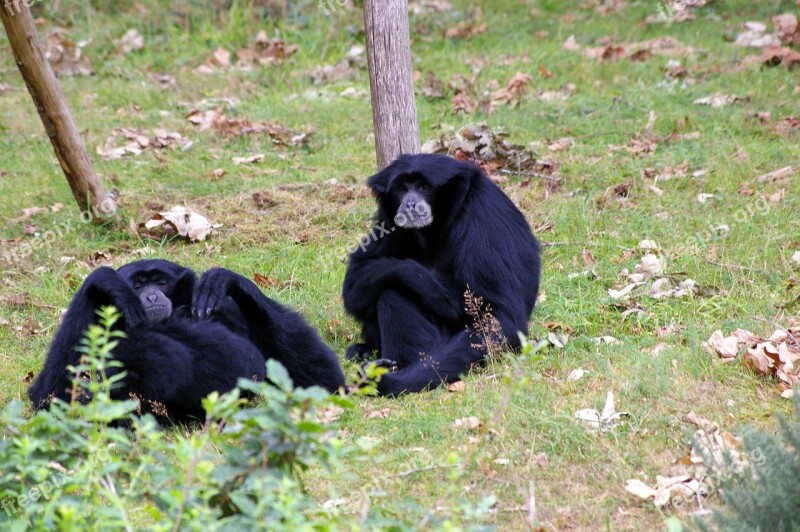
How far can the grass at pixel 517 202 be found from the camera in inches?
197

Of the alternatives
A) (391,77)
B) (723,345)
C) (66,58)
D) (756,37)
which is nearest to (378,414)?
(723,345)

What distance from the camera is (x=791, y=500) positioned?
145 inches

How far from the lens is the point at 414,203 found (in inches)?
274

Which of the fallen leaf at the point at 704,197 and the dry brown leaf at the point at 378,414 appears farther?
the fallen leaf at the point at 704,197

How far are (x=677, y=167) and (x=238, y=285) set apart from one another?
5.62 m

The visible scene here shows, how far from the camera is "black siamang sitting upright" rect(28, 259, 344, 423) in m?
5.62

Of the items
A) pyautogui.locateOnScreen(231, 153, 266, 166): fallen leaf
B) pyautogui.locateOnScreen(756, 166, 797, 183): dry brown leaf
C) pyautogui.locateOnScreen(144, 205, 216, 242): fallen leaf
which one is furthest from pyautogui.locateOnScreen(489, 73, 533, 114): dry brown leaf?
pyautogui.locateOnScreen(144, 205, 216, 242): fallen leaf

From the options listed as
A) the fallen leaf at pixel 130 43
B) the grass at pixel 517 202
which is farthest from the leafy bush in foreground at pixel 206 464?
the fallen leaf at pixel 130 43

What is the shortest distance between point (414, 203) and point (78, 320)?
8.36 ft

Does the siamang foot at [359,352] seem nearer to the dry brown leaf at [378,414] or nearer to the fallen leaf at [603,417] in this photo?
the dry brown leaf at [378,414]

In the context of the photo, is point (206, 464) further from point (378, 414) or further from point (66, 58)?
point (66, 58)

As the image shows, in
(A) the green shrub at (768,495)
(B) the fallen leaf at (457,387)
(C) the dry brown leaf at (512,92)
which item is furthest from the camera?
(C) the dry brown leaf at (512,92)

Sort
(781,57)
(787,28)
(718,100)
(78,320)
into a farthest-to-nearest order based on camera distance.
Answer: (787,28), (781,57), (718,100), (78,320)

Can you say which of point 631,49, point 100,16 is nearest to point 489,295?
point 631,49
